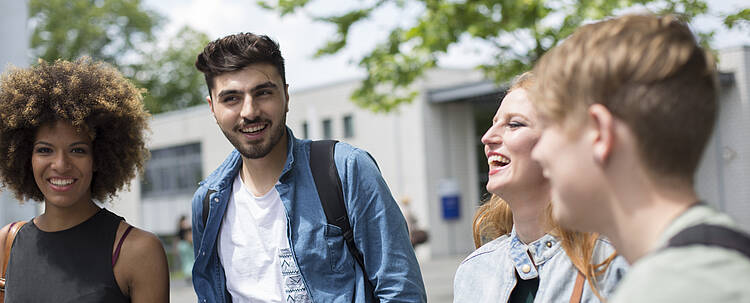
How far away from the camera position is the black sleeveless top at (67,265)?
2846 millimetres

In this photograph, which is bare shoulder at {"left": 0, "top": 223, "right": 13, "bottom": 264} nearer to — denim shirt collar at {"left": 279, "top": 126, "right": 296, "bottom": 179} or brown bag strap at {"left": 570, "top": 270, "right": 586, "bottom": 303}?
denim shirt collar at {"left": 279, "top": 126, "right": 296, "bottom": 179}

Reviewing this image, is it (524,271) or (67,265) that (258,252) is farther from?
(524,271)

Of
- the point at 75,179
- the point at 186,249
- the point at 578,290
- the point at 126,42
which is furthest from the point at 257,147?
the point at 126,42

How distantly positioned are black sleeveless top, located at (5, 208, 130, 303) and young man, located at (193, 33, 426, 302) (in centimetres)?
37

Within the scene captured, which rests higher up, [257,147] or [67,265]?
[257,147]

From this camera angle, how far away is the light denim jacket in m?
2.12

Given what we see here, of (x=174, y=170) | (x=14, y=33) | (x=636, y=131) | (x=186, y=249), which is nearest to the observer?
(x=636, y=131)

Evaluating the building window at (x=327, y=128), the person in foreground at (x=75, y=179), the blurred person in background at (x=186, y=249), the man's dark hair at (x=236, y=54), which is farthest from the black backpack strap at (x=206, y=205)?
the building window at (x=327, y=128)

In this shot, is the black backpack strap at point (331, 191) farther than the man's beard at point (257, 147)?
No

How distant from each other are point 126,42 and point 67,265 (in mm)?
41286

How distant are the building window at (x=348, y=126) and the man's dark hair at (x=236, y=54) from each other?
23.1 m

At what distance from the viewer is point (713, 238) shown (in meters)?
1.16

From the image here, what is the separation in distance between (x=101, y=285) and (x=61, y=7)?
40.4 meters

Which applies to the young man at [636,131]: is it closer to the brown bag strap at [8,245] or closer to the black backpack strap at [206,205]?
the black backpack strap at [206,205]
